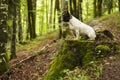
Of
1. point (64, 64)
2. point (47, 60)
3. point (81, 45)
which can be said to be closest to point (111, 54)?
point (81, 45)

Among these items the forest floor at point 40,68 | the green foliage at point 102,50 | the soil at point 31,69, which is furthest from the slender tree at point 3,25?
the green foliage at point 102,50

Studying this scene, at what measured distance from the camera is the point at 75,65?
8.19 metres

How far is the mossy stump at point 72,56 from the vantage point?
803cm

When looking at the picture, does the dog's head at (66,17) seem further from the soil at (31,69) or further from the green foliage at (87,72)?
the soil at (31,69)

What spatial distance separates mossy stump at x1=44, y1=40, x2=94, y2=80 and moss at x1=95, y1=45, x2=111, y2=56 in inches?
7.8

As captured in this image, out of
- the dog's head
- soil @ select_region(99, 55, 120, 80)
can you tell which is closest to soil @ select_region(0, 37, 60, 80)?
the dog's head

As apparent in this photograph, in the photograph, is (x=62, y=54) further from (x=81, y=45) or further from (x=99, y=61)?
(x=99, y=61)

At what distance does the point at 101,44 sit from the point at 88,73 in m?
1.20

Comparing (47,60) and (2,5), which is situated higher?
(2,5)

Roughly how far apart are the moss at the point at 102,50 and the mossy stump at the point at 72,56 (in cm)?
20

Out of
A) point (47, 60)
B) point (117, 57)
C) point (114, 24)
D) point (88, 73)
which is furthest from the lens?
point (114, 24)

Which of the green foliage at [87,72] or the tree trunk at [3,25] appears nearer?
the green foliage at [87,72]

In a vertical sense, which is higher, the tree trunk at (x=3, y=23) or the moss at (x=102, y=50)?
the tree trunk at (x=3, y=23)

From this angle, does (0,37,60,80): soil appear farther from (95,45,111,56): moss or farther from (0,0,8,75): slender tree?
(95,45,111,56): moss
